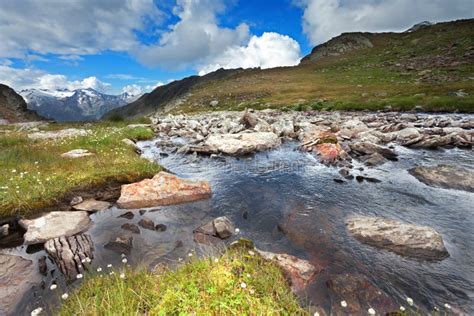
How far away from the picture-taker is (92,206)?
30.8 ft

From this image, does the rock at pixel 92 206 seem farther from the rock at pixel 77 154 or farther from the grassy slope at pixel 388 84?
the grassy slope at pixel 388 84

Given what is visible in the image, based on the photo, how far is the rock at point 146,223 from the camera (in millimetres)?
8223

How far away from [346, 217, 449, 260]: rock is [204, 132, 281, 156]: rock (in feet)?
36.0

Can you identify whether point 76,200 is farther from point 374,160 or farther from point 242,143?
point 374,160

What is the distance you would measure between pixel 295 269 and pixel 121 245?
4566 millimetres

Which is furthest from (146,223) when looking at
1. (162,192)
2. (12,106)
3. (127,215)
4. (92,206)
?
(12,106)

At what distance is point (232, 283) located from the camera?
4.89 meters

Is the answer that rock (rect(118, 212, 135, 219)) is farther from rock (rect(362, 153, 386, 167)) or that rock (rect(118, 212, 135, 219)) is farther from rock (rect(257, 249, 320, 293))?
rock (rect(362, 153, 386, 167))

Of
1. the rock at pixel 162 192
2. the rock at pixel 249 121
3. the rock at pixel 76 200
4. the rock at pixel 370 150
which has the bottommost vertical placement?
the rock at pixel 370 150

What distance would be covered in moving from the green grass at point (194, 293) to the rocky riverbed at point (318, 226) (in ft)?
2.26

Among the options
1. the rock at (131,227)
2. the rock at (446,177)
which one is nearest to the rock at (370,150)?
the rock at (446,177)

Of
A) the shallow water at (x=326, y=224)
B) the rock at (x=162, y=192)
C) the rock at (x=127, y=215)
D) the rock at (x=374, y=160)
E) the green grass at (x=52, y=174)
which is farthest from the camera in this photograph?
the rock at (x=374, y=160)

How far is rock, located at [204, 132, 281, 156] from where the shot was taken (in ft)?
59.3

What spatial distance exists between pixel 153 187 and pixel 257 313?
7.32 m
